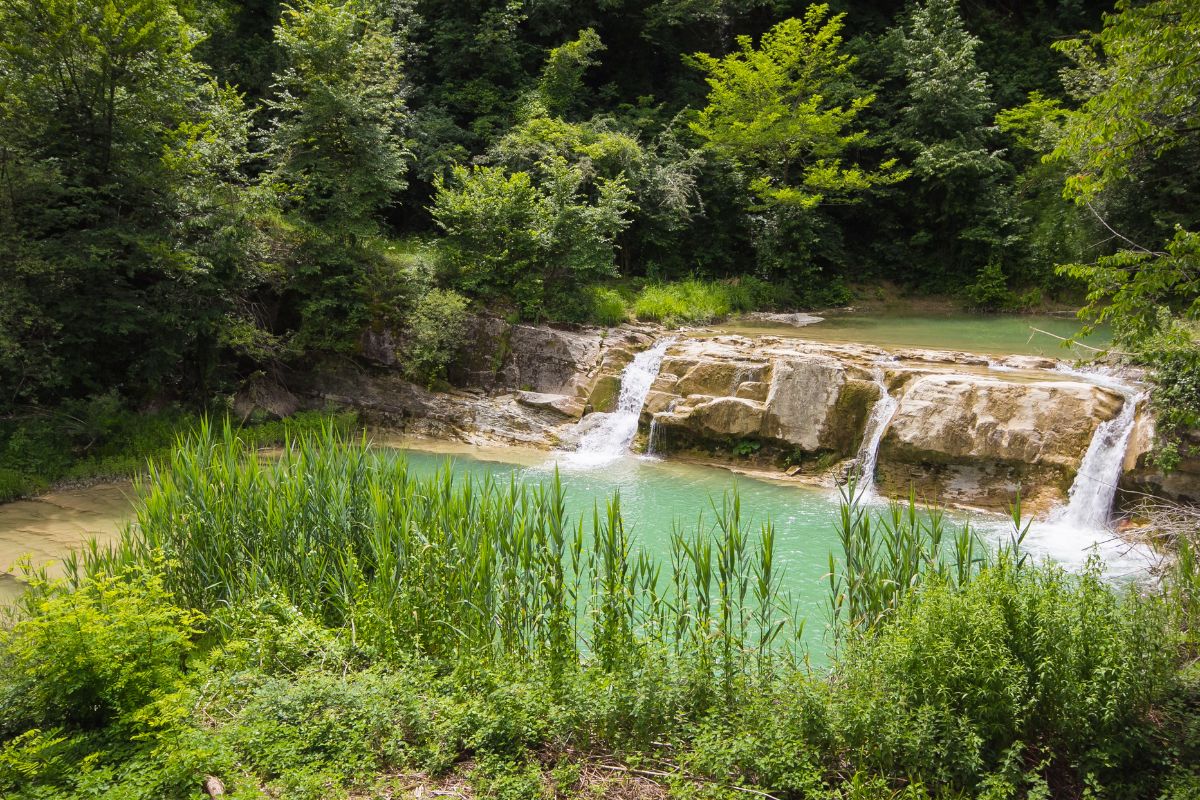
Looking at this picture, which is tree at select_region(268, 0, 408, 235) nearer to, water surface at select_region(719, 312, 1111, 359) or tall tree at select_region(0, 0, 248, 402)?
tall tree at select_region(0, 0, 248, 402)

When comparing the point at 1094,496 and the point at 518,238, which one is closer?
the point at 1094,496

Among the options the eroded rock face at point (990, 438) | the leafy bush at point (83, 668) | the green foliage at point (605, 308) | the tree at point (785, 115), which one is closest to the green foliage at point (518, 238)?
the green foliage at point (605, 308)

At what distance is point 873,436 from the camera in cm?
1020

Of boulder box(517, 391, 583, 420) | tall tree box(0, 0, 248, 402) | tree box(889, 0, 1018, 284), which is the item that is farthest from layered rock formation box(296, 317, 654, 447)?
tree box(889, 0, 1018, 284)

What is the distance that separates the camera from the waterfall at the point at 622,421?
1174 cm

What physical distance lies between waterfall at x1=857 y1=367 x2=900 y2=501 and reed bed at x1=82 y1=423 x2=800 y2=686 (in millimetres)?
4763

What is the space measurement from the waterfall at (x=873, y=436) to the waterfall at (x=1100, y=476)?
2167 mm

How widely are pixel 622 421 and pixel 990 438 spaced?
214 inches

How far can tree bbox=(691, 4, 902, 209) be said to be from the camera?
57.5ft

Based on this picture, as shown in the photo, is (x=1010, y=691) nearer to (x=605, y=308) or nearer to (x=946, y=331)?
(x=605, y=308)

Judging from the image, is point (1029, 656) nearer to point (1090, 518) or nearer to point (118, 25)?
point (1090, 518)

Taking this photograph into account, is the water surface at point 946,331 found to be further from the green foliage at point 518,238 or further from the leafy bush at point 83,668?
the leafy bush at point 83,668

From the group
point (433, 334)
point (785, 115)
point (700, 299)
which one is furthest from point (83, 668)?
point (785, 115)

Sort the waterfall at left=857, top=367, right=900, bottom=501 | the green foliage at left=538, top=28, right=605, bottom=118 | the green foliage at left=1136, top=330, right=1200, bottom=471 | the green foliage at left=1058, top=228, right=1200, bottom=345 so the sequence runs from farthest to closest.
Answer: the green foliage at left=538, top=28, right=605, bottom=118 < the waterfall at left=857, top=367, right=900, bottom=501 < the green foliage at left=1136, top=330, right=1200, bottom=471 < the green foliage at left=1058, top=228, right=1200, bottom=345
